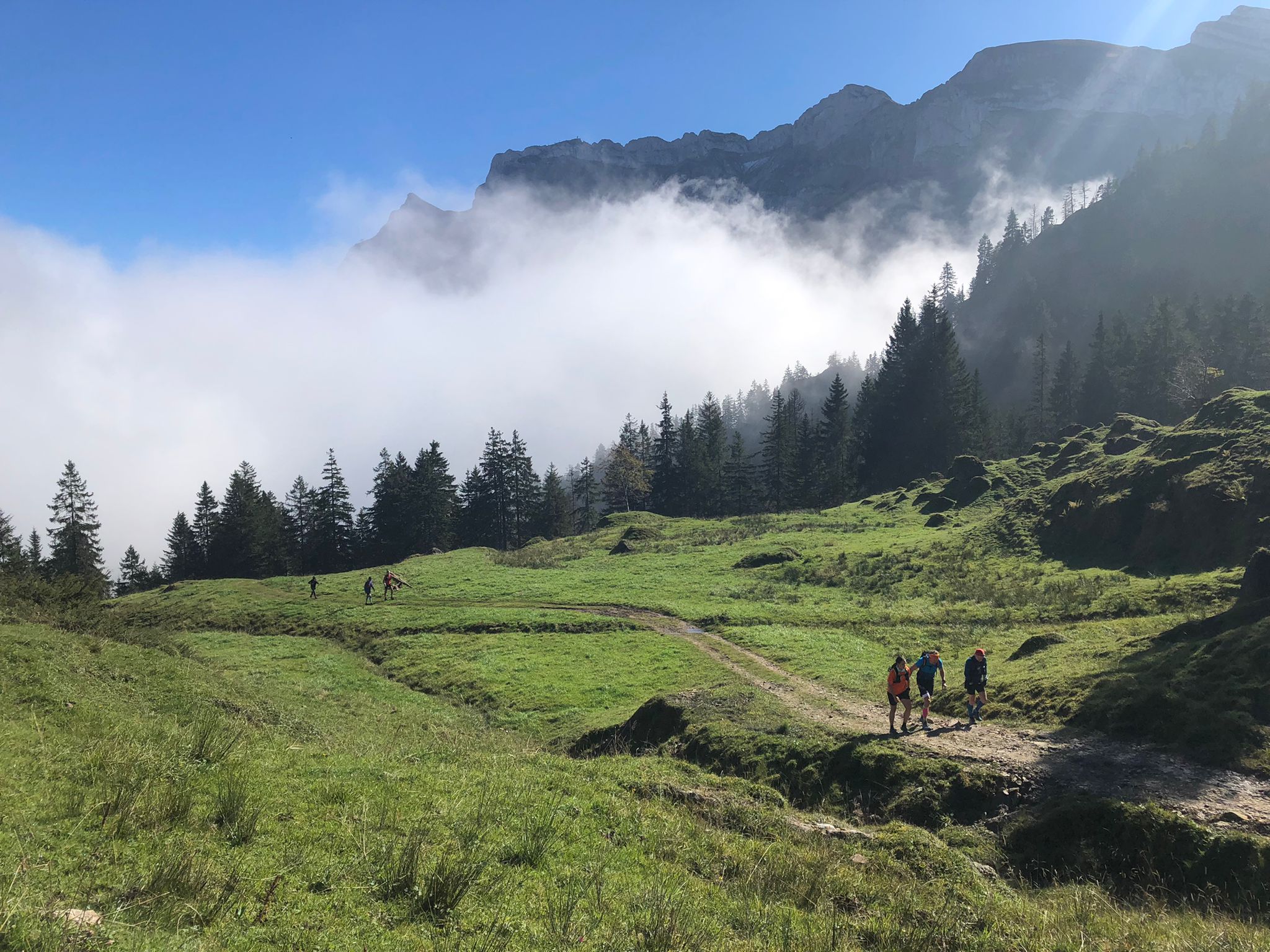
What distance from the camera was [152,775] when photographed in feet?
34.7

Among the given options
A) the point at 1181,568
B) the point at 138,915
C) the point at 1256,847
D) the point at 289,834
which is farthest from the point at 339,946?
the point at 1181,568

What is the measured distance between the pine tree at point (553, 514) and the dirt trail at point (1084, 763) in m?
97.9

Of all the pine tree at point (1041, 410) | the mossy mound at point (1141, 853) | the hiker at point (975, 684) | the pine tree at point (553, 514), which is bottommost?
the mossy mound at point (1141, 853)

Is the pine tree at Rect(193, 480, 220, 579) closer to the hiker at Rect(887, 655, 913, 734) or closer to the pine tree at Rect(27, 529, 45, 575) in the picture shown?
the pine tree at Rect(27, 529, 45, 575)

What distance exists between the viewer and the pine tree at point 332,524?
93438 millimetres

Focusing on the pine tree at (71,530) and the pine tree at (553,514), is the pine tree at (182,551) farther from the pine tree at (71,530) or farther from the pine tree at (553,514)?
the pine tree at (553,514)

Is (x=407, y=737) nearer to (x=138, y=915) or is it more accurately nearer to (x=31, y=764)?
(x=31, y=764)

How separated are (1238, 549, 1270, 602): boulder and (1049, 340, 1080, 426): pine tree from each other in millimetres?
103059

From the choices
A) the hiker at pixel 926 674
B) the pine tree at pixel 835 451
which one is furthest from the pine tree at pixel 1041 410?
the hiker at pixel 926 674

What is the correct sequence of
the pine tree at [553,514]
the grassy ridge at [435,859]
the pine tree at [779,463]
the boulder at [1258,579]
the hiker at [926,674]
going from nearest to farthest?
the grassy ridge at [435,859], the hiker at [926,674], the boulder at [1258,579], the pine tree at [779,463], the pine tree at [553,514]

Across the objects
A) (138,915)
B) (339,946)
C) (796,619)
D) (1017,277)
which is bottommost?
(796,619)

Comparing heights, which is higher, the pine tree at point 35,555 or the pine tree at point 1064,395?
the pine tree at point 1064,395

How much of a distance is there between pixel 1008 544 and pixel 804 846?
133ft

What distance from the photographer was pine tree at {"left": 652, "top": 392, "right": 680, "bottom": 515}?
117812mm
